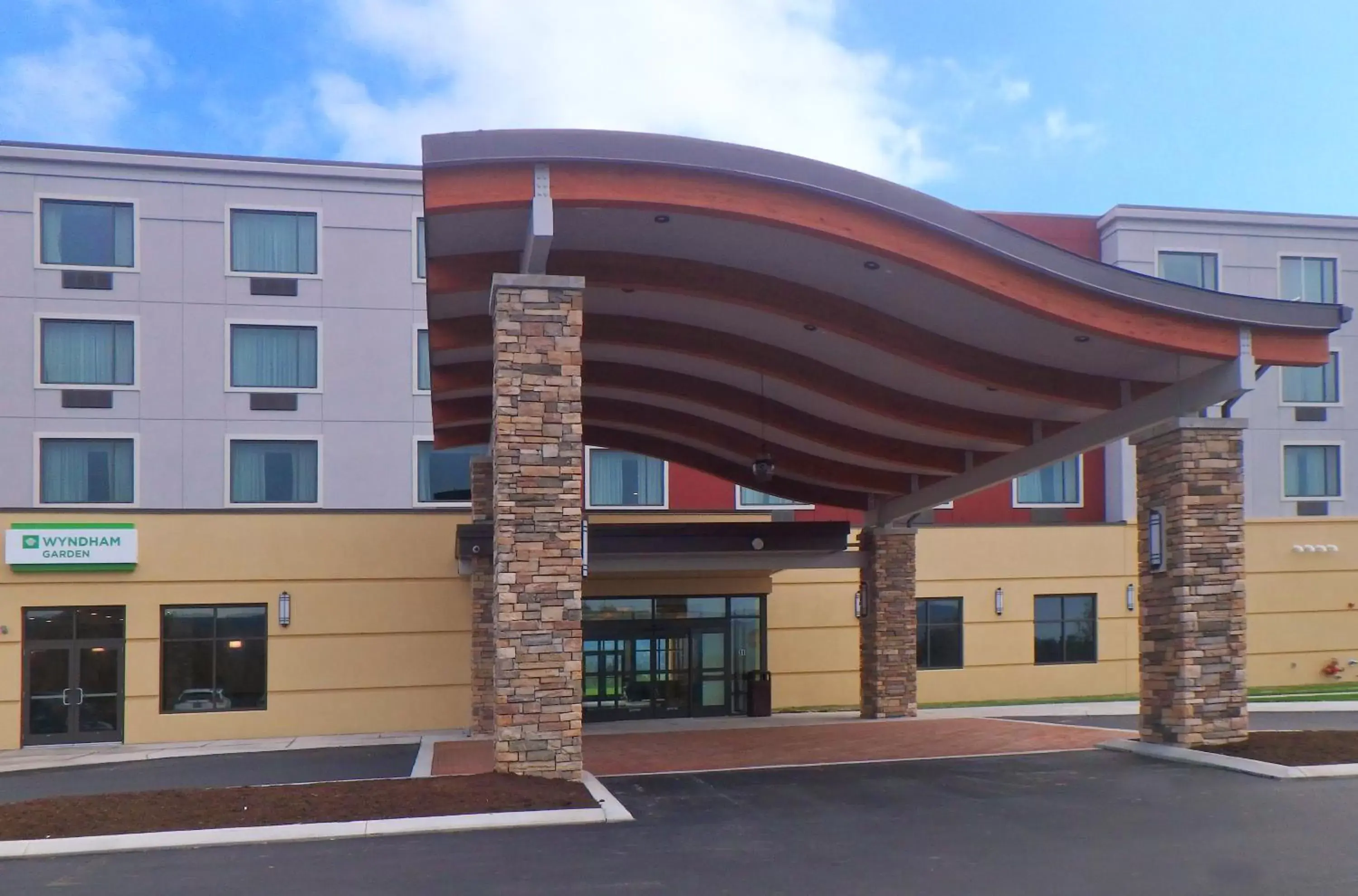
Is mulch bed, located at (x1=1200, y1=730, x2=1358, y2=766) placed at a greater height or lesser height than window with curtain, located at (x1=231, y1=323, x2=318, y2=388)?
lesser

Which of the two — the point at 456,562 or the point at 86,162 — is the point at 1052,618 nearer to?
the point at 456,562

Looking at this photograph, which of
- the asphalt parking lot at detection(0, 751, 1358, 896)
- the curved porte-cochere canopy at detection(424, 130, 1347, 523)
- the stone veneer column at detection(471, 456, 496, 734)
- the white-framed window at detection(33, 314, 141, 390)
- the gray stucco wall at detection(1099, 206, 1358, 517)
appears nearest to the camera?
the asphalt parking lot at detection(0, 751, 1358, 896)

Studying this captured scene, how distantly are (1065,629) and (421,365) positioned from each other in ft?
52.4

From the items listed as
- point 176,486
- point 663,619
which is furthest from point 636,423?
point 176,486

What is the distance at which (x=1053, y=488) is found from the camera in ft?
94.4

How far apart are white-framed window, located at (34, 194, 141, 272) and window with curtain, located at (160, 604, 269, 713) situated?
7.13 m

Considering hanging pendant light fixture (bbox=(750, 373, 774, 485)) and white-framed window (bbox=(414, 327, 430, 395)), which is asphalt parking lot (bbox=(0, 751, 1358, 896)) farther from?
white-framed window (bbox=(414, 327, 430, 395))

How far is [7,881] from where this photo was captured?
9.03 metres

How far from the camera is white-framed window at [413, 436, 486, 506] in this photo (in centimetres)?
2491

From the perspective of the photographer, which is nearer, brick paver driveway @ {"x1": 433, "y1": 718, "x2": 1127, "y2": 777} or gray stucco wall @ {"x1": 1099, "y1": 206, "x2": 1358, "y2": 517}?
brick paver driveway @ {"x1": 433, "y1": 718, "x2": 1127, "y2": 777}

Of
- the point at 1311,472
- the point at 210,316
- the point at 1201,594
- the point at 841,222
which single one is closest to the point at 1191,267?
the point at 1311,472

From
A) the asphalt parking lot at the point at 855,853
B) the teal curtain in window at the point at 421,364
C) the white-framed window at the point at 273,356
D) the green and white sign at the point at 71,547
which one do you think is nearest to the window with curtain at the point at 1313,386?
the asphalt parking lot at the point at 855,853

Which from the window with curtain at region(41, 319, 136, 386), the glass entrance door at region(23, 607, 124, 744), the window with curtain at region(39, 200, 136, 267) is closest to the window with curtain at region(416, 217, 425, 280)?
the window with curtain at region(39, 200, 136, 267)

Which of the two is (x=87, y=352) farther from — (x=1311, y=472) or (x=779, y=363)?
(x=1311, y=472)
